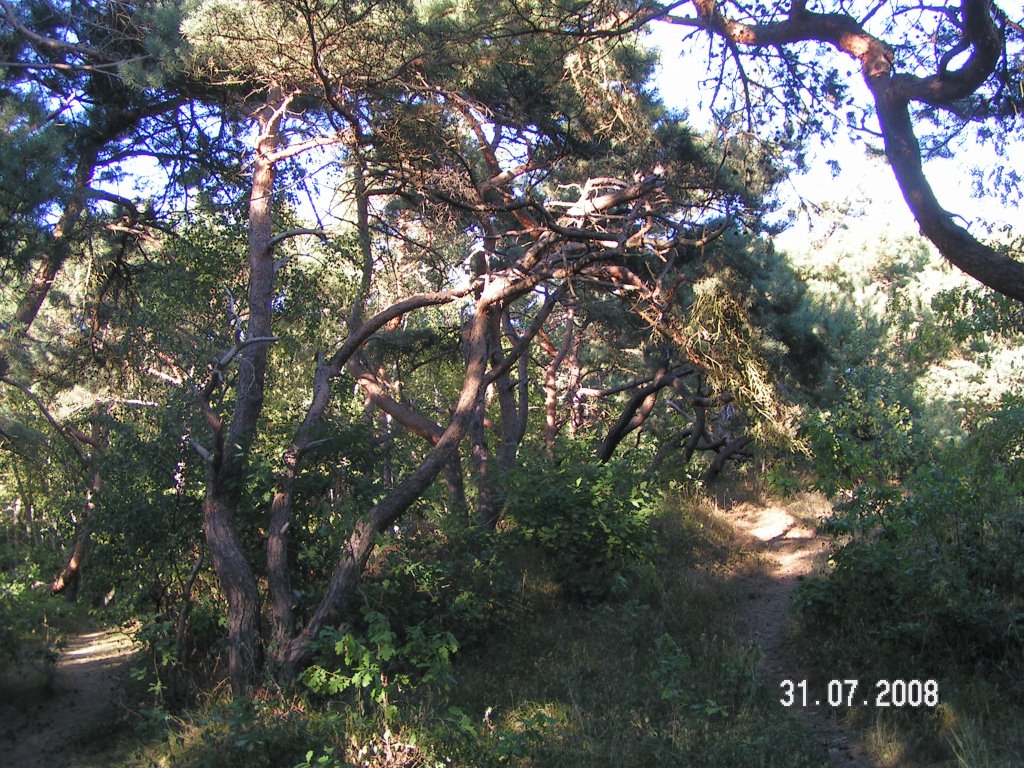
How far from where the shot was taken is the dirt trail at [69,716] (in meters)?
7.79

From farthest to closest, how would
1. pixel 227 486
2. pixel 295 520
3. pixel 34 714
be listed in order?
1. pixel 34 714
2. pixel 295 520
3. pixel 227 486

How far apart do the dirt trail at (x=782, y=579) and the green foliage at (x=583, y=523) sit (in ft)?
4.87

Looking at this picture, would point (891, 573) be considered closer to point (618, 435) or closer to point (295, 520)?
point (295, 520)

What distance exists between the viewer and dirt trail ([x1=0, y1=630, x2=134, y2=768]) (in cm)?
779

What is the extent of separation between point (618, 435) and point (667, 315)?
4.83 meters

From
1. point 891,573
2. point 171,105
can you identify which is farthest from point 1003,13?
point 171,105

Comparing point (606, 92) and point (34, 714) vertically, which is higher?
point (606, 92)

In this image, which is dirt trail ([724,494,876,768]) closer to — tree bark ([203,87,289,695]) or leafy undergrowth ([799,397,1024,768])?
leafy undergrowth ([799,397,1024,768])

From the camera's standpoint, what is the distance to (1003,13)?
20.4 ft

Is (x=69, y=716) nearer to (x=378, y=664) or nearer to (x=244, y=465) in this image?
(x=244, y=465)

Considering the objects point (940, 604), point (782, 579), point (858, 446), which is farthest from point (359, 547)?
point (782, 579)

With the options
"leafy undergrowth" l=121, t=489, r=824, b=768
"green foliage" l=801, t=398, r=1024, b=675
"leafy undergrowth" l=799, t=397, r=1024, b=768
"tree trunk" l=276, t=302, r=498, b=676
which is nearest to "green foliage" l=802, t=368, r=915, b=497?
"leafy undergrowth" l=799, t=397, r=1024, b=768

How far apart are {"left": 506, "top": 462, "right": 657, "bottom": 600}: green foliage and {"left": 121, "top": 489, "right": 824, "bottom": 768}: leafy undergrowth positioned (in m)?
0.05

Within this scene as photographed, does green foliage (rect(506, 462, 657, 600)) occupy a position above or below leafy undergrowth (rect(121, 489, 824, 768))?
above
